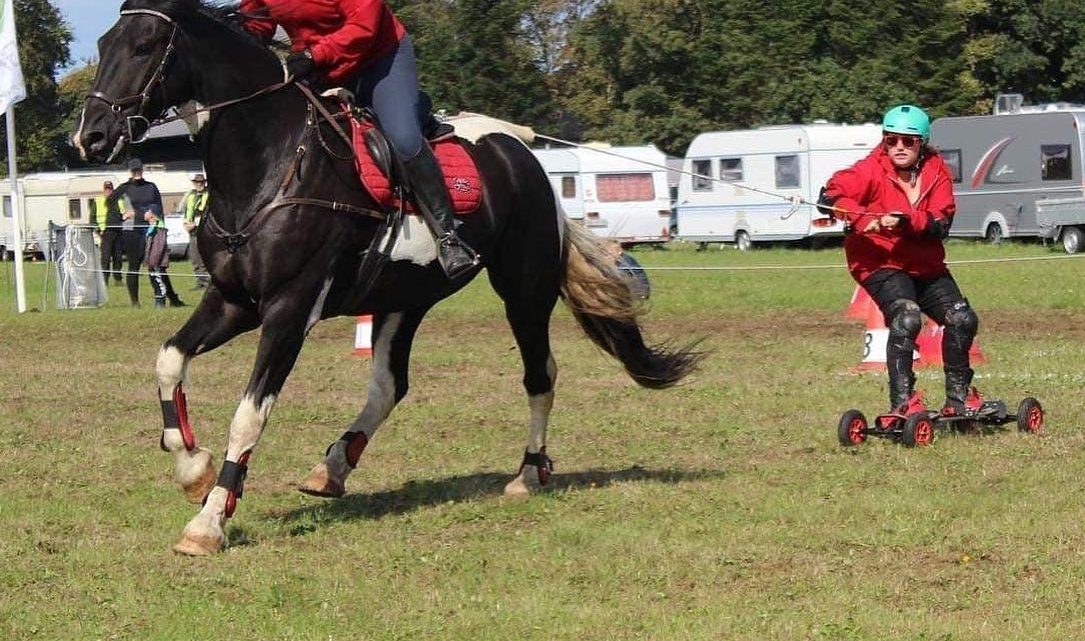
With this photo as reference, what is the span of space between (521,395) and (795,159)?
29025 millimetres

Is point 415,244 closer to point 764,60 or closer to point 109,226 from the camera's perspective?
point 109,226

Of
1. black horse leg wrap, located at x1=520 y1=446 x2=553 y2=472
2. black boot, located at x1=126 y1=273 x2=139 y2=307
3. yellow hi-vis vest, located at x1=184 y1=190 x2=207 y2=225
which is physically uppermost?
yellow hi-vis vest, located at x1=184 y1=190 x2=207 y2=225

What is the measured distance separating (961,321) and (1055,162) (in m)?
29.6

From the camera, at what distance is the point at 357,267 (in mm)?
8539

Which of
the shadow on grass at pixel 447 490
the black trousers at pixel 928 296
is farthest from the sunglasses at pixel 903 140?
the shadow on grass at pixel 447 490

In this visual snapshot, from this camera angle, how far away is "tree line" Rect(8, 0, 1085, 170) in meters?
51.7

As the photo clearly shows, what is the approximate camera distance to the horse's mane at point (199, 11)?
7.91 metres

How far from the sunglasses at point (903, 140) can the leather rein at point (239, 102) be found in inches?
138

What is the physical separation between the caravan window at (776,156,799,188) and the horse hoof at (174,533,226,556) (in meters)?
35.1

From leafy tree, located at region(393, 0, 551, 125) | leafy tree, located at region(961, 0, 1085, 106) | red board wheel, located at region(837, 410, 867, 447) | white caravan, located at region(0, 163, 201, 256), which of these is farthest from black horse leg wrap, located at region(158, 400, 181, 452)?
leafy tree, located at region(961, 0, 1085, 106)

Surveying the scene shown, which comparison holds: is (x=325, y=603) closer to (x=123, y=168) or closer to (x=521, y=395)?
(x=521, y=395)

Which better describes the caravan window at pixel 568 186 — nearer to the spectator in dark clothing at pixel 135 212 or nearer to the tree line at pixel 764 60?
the tree line at pixel 764 60

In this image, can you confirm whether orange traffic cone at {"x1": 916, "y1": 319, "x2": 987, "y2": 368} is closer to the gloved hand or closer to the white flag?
the gloved hand

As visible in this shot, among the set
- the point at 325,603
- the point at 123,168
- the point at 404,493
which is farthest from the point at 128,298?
the point at 123,168
